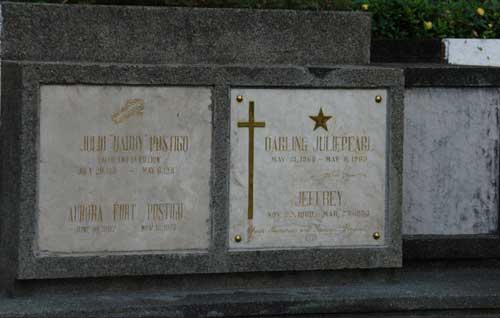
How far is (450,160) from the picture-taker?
681 cm

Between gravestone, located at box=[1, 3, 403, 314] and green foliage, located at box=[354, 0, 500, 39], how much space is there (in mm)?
2110

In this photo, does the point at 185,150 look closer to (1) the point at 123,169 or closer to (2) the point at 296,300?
(1) the point at 123,169

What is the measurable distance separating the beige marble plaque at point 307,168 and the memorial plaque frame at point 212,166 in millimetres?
45

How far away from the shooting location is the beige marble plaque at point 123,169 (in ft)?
18.9

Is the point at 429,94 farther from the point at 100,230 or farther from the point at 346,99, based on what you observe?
the point at 100,230

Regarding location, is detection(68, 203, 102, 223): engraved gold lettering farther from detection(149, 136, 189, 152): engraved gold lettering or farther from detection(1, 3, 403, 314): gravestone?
detection(149, 136, 189, 152): engraved gold lettering

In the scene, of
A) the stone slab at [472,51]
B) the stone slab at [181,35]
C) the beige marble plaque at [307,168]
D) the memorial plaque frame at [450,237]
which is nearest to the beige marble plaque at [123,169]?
the beige marble plaque at [307,168]

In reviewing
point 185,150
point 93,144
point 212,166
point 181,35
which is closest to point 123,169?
point 93,144

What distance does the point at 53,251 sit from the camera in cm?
580

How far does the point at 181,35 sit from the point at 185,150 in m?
0.70

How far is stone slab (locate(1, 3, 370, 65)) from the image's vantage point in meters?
6.07

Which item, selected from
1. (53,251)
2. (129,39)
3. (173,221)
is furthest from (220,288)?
(129,39)

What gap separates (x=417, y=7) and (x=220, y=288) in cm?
334

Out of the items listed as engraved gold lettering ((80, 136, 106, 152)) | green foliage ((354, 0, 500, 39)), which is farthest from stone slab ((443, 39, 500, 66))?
engraved gold lettering ((80, 136, 106, 152))
